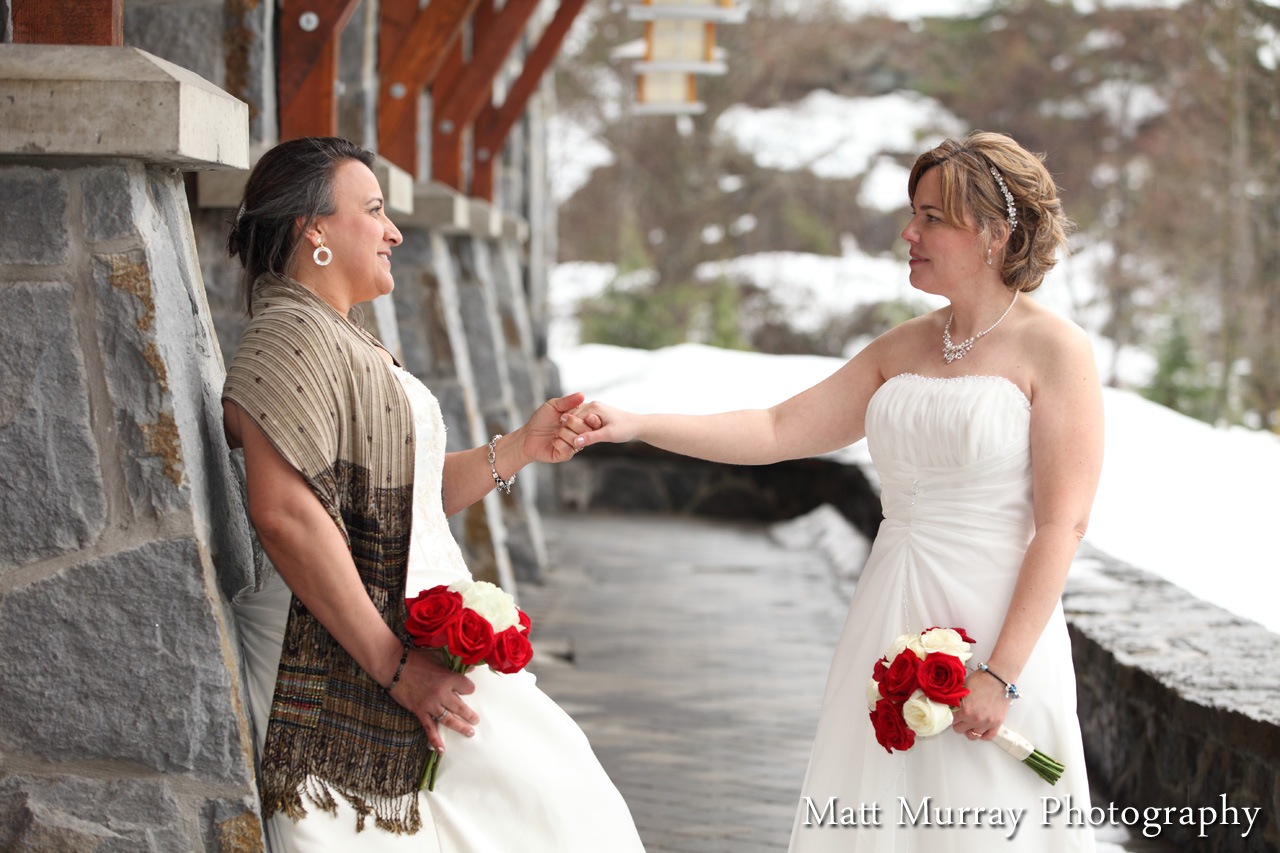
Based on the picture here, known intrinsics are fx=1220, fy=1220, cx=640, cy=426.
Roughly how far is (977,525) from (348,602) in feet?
3.72

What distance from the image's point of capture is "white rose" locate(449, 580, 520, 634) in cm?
188

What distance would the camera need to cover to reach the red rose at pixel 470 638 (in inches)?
72.3

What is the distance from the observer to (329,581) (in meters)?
1.85

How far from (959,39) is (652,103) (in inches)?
452

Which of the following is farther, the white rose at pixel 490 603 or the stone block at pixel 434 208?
the stone block at pixel 434 208

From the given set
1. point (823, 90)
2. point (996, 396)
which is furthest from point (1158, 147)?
point (996, 396)

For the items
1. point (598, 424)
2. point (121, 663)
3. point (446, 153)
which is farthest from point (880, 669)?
point (446, 153)

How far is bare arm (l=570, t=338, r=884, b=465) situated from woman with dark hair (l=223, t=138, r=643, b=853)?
66 cm

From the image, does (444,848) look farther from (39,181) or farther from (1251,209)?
(1251,209)

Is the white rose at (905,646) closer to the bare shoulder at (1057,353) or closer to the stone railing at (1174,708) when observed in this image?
the bare shoulder at (1057,353)

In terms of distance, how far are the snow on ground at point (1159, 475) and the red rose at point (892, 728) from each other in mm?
2524

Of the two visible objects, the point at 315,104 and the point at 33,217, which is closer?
the point at 33,217

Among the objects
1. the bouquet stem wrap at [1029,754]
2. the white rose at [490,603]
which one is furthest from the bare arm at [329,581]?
the bouquet stem wrap at [1029,754]

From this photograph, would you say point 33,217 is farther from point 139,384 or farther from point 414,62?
point 414,62
